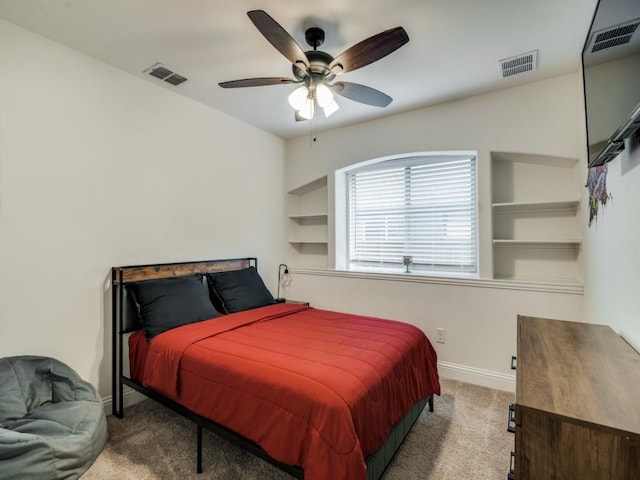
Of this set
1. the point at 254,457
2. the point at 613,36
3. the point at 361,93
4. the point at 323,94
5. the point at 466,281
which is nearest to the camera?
the point at 613,36

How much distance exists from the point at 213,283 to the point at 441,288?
2267 millimetres

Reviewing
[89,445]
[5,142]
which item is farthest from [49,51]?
[89,445]

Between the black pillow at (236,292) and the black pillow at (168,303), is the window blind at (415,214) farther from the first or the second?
the black pillow at (168,303)

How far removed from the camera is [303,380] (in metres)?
1.53

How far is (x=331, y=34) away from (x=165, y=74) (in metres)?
1.48

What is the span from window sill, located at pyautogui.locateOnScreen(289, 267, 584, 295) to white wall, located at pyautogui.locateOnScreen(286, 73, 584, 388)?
3cm

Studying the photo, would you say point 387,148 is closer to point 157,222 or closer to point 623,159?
point 623,159

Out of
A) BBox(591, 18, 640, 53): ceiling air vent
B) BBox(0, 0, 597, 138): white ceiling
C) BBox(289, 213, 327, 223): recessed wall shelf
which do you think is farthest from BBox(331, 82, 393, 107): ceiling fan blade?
BBox(289, 213, 327, 223): recessed wall shelf

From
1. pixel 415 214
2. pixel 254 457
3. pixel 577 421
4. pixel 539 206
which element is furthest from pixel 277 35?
pixel 539 206

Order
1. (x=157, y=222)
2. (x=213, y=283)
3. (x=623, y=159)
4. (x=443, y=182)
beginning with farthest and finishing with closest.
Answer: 1. (x=443, y=182)
2. (x=213, y=283)
3. (x=157, y=222)
4. (x=623, y=159)

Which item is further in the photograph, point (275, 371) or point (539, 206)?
point (539, 206)

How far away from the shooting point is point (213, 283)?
10.2ft

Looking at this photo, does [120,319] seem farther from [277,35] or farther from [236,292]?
[277,35]

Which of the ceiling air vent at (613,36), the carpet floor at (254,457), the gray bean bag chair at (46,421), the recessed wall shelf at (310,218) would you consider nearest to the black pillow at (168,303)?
the gray bean bag chair at (46,421)
